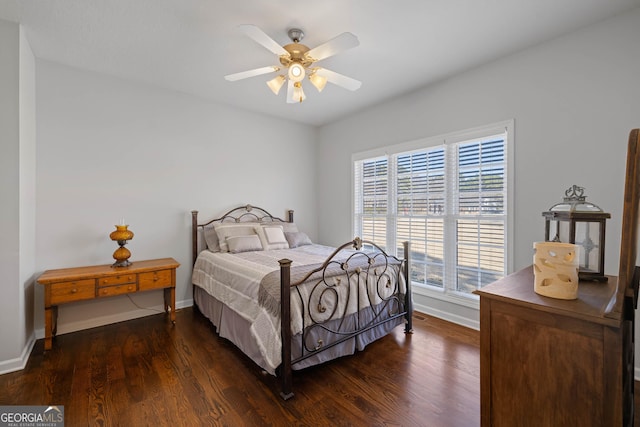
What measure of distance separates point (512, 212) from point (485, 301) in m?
1.98

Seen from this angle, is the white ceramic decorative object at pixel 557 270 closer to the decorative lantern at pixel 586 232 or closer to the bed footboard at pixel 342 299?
the decorative lantern at pixel 586 232

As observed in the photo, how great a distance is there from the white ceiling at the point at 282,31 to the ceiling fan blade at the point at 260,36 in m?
0.28

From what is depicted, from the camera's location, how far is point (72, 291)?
266 cm

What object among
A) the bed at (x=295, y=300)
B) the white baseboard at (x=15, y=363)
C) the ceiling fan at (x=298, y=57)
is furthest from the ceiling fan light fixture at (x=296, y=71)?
the white baseboard at (x=15, y=363)

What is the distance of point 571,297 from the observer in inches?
42.4

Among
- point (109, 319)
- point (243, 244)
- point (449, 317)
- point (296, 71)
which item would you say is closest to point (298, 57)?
point (296, 71)

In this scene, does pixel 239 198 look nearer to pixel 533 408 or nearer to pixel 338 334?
pixel 338 334

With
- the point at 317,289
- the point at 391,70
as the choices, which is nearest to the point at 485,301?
the point at 317,289

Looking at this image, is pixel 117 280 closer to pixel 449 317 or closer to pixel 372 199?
pixel 372 199

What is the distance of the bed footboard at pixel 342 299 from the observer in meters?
1.97

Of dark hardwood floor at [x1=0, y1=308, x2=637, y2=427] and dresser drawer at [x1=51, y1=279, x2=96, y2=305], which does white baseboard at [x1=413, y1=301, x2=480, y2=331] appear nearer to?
dark hardwood floor at [x1=0, y1=308, x2=637, y2=427]

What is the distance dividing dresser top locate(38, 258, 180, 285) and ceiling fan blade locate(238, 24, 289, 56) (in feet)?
8.22

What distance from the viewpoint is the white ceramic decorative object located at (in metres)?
1.08

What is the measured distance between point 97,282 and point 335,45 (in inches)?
121
